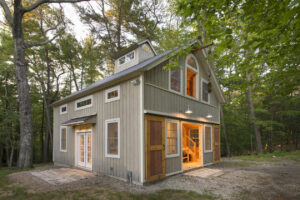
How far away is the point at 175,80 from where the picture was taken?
7.88 m

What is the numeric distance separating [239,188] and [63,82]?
59.3 ft

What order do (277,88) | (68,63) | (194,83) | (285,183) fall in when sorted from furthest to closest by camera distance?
(68,63)
(194,83)
(285,183)
(277,88)

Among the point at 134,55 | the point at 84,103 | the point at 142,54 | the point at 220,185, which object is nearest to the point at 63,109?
the point at 84,103

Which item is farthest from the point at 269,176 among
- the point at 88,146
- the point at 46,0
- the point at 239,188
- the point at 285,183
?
the point at 46,0

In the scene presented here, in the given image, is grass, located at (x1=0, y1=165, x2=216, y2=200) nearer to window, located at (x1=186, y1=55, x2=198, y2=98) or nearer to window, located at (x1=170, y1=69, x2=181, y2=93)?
window, located at (x1=170, y1=69, x2=181, y2=93)

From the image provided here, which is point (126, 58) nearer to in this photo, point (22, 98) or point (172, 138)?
point (172, 138)

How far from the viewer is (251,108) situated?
50.9ft

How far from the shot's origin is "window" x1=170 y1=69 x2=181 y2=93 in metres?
7.67

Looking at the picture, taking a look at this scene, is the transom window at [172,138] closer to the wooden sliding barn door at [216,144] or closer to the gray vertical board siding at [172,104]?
the gray vertical board siding at [172,104]

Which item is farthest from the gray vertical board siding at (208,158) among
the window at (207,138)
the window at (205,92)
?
the window at (205,92)

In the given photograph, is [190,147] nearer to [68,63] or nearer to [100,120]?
[100,120]

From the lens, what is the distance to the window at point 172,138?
23.6 feet

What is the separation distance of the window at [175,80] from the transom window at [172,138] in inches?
57.0

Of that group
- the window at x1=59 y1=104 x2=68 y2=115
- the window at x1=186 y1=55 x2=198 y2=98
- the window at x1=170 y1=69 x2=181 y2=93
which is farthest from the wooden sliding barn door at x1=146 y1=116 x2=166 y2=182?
the window at x1=59 y1=104 x2=68 y2=115
